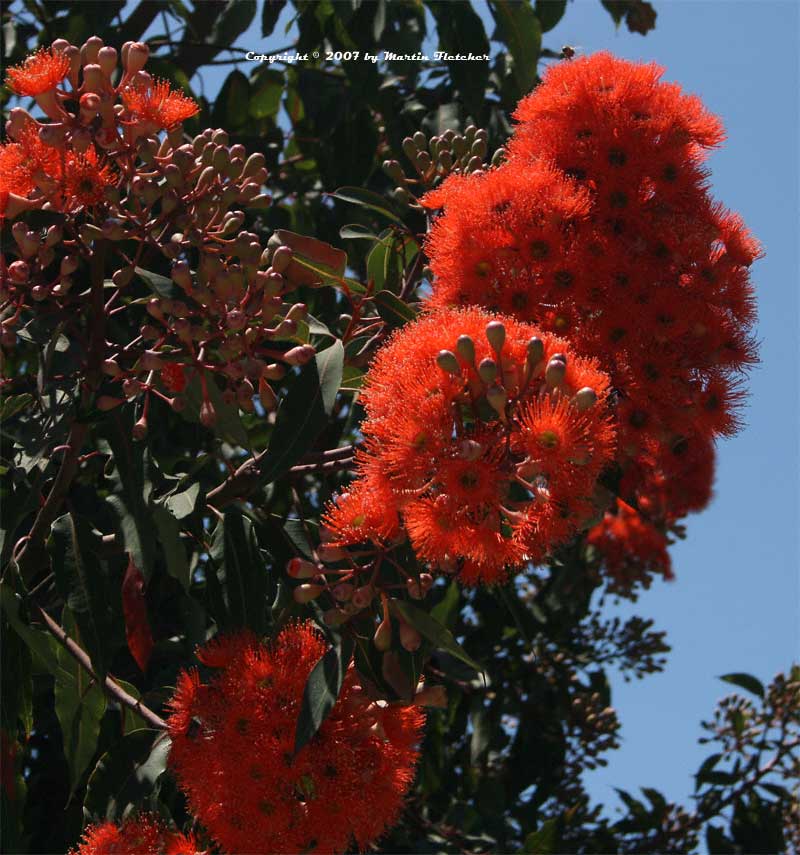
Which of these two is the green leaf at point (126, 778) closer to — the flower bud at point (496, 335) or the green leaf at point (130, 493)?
the green leaf at point (130, 493)

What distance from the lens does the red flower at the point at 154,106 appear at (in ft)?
7.45

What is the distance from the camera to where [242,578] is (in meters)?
2.32

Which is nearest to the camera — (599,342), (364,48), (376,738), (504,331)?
(504,331)

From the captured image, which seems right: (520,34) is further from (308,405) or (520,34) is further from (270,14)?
(308,405)

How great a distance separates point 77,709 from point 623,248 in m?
1.56

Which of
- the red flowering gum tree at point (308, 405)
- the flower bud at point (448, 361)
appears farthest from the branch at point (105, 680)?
the flower bud at point (448, 361)

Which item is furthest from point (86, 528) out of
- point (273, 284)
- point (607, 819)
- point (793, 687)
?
point (793, 687)

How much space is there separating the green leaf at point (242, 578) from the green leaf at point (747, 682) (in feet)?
10.3

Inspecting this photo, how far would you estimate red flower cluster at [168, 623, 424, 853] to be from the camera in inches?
75.6

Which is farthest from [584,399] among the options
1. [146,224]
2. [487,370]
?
[146,224]

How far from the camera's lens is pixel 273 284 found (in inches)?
82.7

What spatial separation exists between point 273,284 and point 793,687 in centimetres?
363

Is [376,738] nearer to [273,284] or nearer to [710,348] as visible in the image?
[273,284]

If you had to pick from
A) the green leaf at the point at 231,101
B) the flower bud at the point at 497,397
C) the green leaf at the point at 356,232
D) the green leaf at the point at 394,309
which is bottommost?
the flower bud at the point at 497,397
